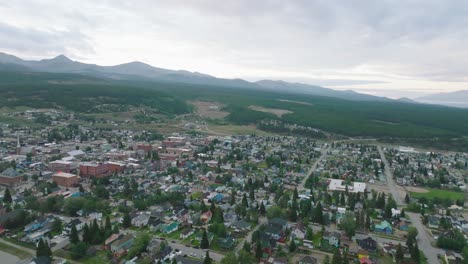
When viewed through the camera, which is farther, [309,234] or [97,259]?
[309,234]

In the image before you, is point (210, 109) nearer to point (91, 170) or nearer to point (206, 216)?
point (91, 170)

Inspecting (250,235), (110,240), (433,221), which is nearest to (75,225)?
(110,240)

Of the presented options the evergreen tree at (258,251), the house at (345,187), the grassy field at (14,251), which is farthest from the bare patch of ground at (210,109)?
the evergreen tree at (258,251)

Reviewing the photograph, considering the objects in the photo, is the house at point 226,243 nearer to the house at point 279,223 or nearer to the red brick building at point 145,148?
the house at point 279,223

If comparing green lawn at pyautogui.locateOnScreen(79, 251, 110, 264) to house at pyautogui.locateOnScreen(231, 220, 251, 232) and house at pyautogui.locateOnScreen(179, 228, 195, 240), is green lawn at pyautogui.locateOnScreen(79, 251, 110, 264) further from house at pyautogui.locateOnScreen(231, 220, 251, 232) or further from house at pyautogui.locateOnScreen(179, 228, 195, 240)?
house at pyautogui.locateOnScreen(231, 220, 251, 232)

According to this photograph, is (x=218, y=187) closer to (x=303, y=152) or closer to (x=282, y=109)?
(x=303, y=152)

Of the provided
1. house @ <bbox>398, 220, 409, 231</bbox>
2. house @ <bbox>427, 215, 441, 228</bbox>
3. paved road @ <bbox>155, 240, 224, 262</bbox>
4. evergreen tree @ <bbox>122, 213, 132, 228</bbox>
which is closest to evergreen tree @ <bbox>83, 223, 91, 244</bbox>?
evergreen tree @ <bbox>122, 213, 132, 228</bbox>

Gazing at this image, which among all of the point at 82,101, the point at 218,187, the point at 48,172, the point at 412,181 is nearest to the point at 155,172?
the point at 218,187
